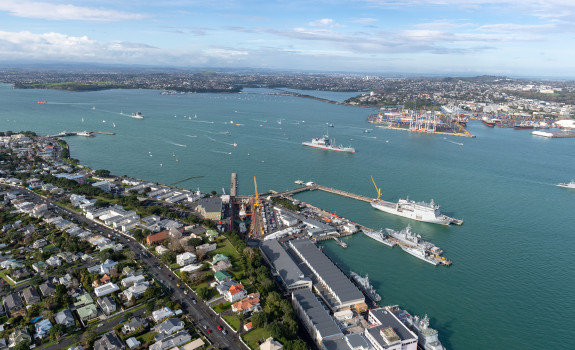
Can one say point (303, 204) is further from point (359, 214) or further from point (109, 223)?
point (109, 223)

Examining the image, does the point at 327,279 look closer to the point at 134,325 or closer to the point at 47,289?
the point at 134,325

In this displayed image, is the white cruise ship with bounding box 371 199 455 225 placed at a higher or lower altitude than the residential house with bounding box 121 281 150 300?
higher

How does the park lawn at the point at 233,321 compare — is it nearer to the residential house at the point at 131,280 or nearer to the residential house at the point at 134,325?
the residential house at the point at 134,325

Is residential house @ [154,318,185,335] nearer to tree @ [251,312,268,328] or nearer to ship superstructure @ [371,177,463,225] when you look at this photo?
tree @ [251,312,268,328]

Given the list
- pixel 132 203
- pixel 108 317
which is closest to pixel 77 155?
pixel 132 203

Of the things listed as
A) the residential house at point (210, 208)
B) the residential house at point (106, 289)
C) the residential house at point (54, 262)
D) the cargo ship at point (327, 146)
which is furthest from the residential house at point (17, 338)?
the cargo ship at point (327, 146)

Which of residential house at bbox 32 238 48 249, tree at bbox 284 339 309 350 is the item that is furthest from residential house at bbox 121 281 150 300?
residential house at bbox 32 238 48 249
